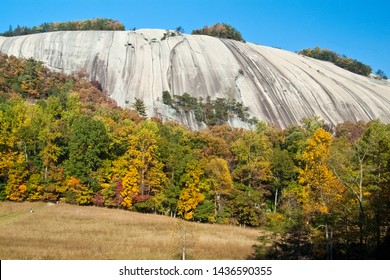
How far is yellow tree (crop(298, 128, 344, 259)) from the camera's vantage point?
28.0m

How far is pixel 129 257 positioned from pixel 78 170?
26.3 meters

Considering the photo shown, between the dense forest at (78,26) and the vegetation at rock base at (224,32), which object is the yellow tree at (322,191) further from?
the dense forest at (78,26)

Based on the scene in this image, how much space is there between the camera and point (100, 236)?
34938 millimetres

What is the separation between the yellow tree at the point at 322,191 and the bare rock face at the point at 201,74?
46292 millimetres

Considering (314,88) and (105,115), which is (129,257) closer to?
(105,115)

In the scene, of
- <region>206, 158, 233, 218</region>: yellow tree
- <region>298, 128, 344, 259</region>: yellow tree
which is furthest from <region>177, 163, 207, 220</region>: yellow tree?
<region>298, 128, 344, 259</region>: yellow tree

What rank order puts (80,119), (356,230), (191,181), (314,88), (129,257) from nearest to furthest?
(356,230), (129,257), (191,181), (80,119), (314,88)

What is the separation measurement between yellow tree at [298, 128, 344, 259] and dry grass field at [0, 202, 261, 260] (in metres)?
6.12

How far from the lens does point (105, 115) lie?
6869cm

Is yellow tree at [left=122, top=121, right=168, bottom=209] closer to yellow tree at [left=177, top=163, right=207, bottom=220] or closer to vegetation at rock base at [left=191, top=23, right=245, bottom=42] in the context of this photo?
yellow tree at [left=177, top=163, right=207, bottom=220]

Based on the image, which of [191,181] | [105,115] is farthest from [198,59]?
[191,181]

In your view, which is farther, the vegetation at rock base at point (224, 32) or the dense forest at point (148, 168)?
the vegetation at rock base at point (224, 32)

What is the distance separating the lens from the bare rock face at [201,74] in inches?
3556

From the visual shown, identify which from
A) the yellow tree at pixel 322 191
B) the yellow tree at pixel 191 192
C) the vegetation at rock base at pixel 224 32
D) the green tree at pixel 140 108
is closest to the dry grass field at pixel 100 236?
the yellow tree at pixel 191 192
